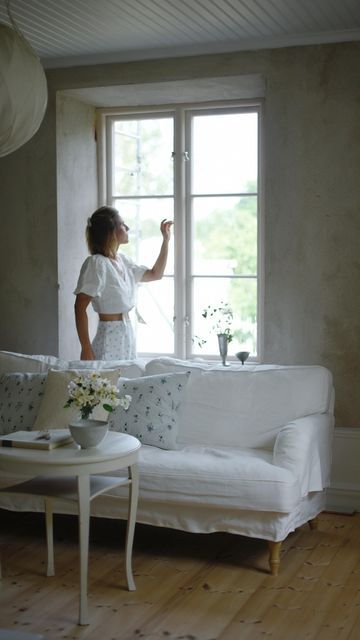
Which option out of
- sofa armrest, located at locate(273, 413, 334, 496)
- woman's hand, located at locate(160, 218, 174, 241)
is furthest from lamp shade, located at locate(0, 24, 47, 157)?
woman's hand, located at locate(160, 218, 174, 241)

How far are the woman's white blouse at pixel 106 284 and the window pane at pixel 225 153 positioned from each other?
91 centimetres

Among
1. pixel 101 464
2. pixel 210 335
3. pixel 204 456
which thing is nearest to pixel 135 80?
pixel 210 335

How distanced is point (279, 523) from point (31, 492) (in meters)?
1.11

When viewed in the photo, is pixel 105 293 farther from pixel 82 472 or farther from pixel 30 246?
pixel 82 472

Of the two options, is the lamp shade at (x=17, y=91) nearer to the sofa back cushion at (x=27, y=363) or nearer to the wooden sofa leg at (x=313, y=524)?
the sofa back cushion at (x=27, y=363)

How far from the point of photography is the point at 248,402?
4.57m

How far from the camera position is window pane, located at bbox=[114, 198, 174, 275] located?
18.9 feet

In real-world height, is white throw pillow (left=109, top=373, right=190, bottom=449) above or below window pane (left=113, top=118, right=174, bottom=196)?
below

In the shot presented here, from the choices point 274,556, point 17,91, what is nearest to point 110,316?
point 274,556

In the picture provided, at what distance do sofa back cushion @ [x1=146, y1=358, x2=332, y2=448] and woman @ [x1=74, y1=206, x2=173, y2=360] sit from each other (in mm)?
632

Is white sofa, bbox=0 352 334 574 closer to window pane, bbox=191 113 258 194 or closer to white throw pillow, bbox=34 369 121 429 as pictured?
white throw pillow, bbox=34 369 121 429

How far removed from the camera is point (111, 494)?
13.6 feet

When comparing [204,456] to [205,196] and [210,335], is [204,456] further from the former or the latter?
[205,196]

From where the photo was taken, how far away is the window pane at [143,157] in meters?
5.74
